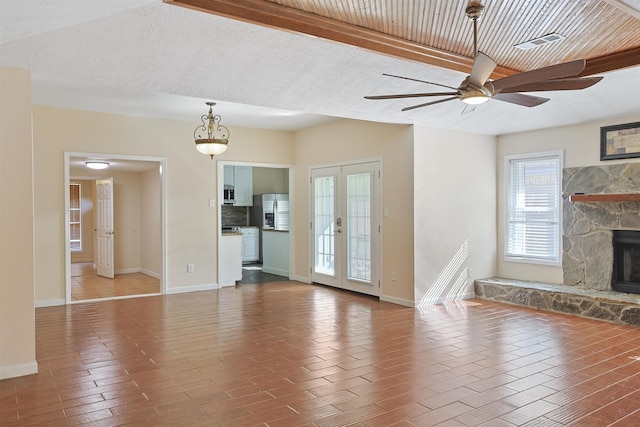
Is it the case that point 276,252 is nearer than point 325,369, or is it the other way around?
point 325,369

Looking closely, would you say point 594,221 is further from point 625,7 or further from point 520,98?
point 625,7

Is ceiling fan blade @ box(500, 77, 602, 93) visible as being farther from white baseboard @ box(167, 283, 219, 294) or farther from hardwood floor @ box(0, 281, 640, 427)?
white baseboard @ box(167, 283, 219, 294)

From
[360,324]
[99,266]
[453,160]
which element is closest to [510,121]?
[453,160]

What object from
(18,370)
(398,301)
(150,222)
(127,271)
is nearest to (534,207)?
(398,301)

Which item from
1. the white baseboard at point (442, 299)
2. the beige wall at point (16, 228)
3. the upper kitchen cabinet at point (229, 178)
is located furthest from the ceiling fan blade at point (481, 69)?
the upper kitchen cabinet at point (229, 178)

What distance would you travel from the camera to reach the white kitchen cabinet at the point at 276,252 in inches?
351

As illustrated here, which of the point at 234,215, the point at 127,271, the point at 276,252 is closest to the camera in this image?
the point at 276,252

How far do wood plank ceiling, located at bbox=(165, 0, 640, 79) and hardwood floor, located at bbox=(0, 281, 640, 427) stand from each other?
2.63 m

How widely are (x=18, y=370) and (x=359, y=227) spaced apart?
4688mm

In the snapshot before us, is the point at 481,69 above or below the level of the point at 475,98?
above

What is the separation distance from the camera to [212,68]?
3996mm

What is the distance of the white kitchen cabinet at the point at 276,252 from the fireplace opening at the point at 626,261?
528 centimetres

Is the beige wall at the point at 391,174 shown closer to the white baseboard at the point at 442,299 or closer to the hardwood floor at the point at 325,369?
the white baseboard at the point at 442,299

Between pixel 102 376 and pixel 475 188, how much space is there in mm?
5437
